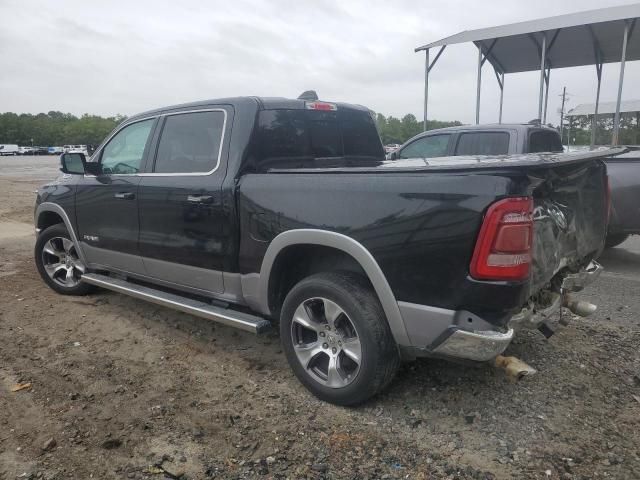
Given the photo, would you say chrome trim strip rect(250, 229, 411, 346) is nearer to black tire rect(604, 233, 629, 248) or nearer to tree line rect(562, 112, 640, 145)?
black tire rect(604, 233, 629, 248)

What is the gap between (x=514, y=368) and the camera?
3.16 m

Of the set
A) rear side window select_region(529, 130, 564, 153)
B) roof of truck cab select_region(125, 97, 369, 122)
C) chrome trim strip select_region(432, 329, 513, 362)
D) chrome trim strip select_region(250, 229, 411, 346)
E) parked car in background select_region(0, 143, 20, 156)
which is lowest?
parked car in background select_region(0, 143, 20, 156)

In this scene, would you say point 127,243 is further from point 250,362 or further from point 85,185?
point 250,362

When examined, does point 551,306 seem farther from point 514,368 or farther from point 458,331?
point 458,331

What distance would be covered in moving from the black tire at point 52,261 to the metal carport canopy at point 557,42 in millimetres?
10244

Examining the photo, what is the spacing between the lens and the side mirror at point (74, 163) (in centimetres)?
486

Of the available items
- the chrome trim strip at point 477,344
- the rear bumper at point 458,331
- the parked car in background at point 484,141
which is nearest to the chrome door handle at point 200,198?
the rear bumper at point 458,331

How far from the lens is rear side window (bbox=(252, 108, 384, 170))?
3.78 metres

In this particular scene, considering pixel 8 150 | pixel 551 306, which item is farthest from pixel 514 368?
pixel 8 150

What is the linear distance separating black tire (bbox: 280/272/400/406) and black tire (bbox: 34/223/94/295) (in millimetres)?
3125

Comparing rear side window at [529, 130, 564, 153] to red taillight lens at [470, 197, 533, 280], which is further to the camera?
rear side window at [529, 130, 564, 153]

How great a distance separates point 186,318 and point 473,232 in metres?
3.10

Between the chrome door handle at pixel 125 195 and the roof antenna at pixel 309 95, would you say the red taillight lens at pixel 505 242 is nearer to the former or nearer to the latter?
the roof antenna at pixel 309 95

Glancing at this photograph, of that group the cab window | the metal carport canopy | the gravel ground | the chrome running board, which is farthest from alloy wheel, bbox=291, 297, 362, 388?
the metal carport canopy
